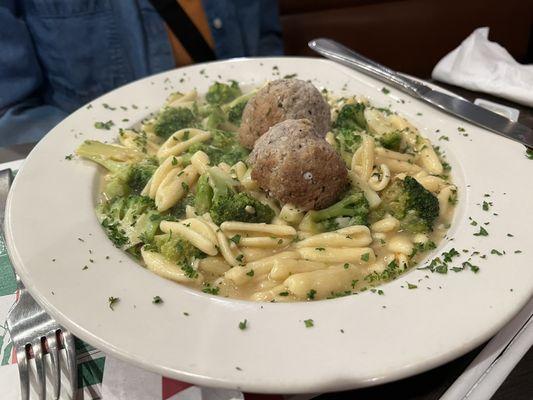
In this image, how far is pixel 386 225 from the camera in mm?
2316

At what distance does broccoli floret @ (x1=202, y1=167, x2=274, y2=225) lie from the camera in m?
2.25

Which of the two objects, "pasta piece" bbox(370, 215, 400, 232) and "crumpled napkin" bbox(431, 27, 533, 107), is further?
"crumpled napkin" bbox(431, 27, 533, 107)

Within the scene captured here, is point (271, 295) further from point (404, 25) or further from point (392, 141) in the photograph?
point (404, 25)

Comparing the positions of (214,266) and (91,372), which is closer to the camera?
(91,372)

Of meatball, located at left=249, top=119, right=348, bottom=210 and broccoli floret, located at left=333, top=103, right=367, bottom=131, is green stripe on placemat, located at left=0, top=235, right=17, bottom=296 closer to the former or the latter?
meatball, located at left=249, top=119, right=348, bottom=210

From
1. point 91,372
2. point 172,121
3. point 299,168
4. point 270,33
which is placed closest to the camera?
point 91,372

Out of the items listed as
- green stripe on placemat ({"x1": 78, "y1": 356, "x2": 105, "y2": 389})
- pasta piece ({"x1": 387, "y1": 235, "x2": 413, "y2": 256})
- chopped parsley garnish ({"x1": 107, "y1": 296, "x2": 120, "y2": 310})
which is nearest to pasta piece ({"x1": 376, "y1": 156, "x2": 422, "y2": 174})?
pasta piece ({"x1": 387, "y1": 235, "x2": 413, "y2": 256})

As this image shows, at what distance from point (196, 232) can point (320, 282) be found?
2.05ft

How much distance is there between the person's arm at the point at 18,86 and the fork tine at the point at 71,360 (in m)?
2.86

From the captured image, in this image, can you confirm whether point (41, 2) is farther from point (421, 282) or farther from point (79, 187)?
point (421, 282)

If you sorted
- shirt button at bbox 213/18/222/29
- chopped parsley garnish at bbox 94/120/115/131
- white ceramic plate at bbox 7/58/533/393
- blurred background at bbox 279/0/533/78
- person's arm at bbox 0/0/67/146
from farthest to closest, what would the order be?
1. blurred background at bbox 279/0/533/78
2. shirt button at bbox 213/18/222/29
3. person's arm at bbox 0/0/67/146
4. chopped parsley garnish at bbox 94/120/115/131
5. white ceramic plate at bbox 7/58/533/393

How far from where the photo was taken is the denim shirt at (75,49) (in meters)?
4.24

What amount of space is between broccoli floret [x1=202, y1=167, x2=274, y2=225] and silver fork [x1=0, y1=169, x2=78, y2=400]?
2.70ft

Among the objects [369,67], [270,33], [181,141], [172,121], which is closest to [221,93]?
[172,121]
